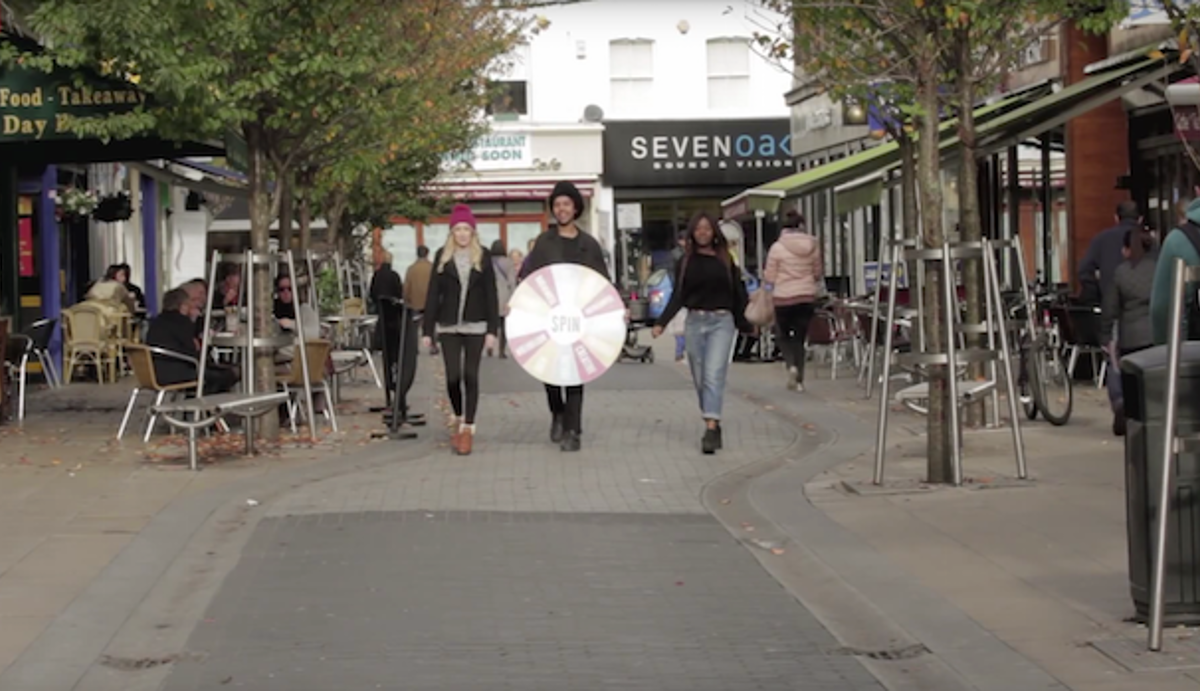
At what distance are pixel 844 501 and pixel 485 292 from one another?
396 centimetres

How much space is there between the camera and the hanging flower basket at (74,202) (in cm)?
2583

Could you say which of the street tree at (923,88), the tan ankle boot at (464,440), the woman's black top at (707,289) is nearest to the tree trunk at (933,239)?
the street tree at (923,88)

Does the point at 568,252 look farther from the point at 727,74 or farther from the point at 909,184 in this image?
the point at 727,74

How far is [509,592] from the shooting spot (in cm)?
887

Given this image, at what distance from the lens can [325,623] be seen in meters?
8.15

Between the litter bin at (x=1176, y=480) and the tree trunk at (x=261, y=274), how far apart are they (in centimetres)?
899

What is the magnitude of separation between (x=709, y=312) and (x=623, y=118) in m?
37.6

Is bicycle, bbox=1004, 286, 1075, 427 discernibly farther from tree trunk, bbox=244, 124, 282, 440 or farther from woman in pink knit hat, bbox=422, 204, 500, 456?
tree trunk, bbox=244, 124, 282, 440

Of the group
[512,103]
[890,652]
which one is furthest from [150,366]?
[512,103]

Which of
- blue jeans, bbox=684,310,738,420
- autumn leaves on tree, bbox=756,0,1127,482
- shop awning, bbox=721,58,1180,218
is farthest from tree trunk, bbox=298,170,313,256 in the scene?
blue jeans, bbox=684,310,738,420

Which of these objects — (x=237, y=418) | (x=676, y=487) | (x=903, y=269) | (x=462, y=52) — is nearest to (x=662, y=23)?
(x=462, y=52)

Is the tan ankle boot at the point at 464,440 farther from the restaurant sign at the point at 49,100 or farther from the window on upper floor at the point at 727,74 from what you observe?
the window on upper floor at the point at 727,74

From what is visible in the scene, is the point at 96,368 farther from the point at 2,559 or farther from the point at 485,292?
the point at 2,559

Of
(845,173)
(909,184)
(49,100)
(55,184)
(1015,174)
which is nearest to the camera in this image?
(49,100)
